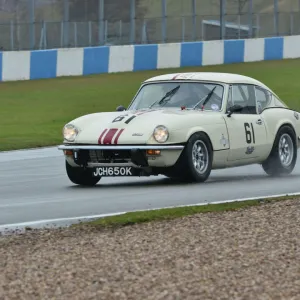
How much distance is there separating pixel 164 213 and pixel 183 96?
389cm

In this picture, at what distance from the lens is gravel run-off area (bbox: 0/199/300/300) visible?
264 inches

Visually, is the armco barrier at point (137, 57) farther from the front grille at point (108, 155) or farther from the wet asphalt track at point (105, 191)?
the front grille at point (108, 155)

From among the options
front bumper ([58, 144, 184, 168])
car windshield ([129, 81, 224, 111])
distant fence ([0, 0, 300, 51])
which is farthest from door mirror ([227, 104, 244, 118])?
distant fence ([0, 0, 300, 51])

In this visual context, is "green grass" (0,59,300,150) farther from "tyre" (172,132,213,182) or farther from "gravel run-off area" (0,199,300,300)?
"gravel run-off area" (0,199,300,300)

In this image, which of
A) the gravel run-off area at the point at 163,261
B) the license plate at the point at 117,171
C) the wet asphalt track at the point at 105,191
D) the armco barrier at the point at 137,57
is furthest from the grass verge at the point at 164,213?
the armco barrier at the point at 137,57

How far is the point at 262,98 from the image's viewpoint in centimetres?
1470

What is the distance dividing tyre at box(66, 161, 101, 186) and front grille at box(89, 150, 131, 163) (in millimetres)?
275

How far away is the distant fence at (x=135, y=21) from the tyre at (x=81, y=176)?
15418mm

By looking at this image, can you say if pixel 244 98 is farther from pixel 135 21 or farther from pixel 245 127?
pixel 135 21

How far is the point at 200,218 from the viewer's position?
9789 millimetres

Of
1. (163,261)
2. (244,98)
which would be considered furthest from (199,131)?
(163,261)

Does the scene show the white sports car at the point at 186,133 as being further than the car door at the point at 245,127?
No

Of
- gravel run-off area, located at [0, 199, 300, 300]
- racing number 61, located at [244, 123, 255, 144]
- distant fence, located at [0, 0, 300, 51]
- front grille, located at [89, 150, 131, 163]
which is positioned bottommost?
gravel run-off area, located at [0, 199, 300, 300]

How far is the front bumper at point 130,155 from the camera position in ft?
41.8
